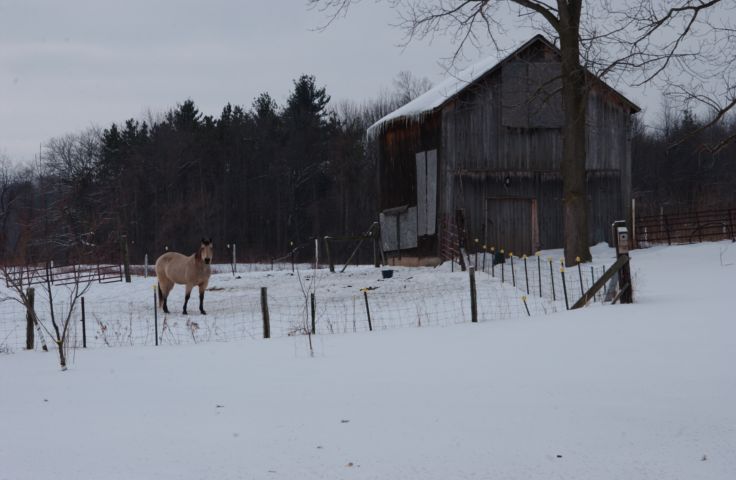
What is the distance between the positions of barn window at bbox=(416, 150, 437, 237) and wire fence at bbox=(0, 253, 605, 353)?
3.34 meters

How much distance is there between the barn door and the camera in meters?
25.5

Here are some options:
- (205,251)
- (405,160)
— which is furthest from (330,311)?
(405,160)

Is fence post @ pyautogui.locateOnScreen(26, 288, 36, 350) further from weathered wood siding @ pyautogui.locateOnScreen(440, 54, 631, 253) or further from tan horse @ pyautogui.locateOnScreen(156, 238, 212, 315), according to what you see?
weathered wood siding @ pyautogui.locateOnScreen(440, 54, 631, 253)

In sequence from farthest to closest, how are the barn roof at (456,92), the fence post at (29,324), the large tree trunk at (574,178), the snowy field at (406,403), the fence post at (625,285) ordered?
1. the barn roof at (456,92)
2. the large tree trunk at (574,178)
3. the fence post at (625,285)
4. the fence post at (29,324)
5. the snowy field at (406,403)

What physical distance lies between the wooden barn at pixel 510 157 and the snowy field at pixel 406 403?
12.7m

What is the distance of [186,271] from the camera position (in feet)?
63.2

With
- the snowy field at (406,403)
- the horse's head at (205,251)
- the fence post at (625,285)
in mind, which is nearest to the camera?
the snowy field at (406,403)

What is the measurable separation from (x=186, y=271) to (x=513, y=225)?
11.5 meters

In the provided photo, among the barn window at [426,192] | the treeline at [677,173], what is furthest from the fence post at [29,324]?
the treeline at [677,173]

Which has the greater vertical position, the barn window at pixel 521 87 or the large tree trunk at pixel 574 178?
the barn window at pixel 521 87

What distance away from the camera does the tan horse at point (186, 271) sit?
18672 millimetres

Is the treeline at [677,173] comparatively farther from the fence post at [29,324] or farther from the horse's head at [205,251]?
the fence post at [29,324]

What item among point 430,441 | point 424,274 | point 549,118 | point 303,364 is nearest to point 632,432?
point 430,441

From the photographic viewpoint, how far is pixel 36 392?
8320 mm
